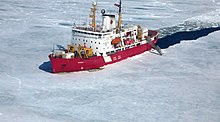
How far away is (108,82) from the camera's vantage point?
18938mm

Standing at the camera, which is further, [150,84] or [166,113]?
[150,84]

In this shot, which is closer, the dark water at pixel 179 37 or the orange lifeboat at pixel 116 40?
the orange lifeboat at pixel 116 40

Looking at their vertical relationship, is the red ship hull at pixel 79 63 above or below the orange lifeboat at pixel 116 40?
below

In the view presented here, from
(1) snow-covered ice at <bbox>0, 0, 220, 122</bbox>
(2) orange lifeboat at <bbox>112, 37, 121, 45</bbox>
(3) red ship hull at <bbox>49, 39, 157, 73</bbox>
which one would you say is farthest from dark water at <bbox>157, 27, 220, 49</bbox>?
Answer: (3) red ship hull at <bbox>49, 39, 157, 73</bbox>

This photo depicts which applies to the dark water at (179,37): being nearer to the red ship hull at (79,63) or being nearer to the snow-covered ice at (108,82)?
the snow-covered ice at (108,82)

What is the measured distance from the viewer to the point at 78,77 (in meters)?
19.6

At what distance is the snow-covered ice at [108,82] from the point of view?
1520 cm

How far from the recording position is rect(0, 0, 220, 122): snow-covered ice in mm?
15195

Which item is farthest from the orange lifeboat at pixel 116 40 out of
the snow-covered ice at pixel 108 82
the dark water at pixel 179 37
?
the dark water at pixel 179 37

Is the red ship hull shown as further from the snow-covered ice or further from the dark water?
the dark water

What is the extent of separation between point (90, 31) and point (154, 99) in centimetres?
625

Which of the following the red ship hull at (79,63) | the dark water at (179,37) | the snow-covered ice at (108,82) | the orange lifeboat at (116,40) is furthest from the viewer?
the dark water at (179,37)

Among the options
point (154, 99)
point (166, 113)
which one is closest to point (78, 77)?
point (154, 99)

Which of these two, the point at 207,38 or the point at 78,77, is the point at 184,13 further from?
the point at 78,77
